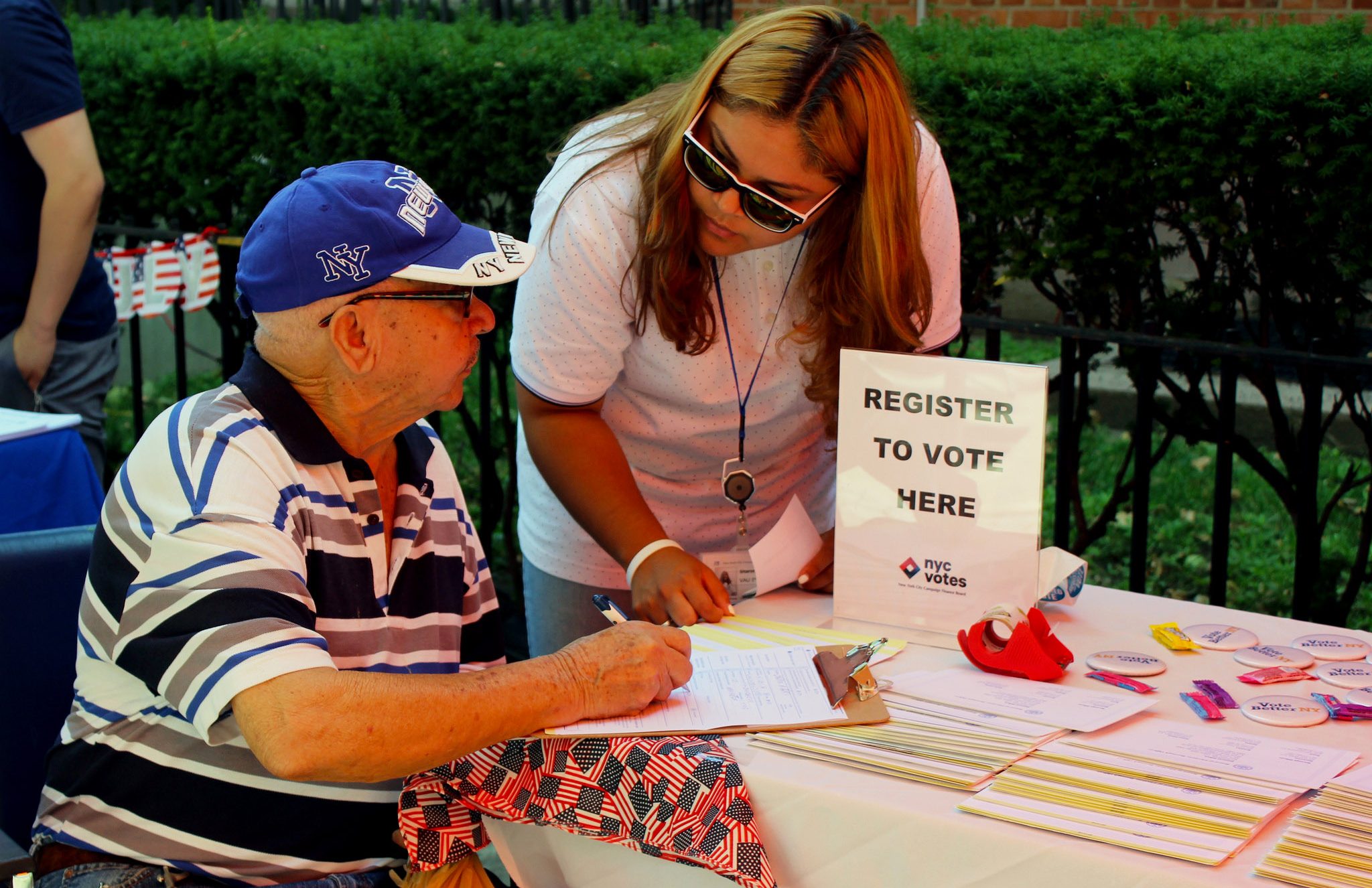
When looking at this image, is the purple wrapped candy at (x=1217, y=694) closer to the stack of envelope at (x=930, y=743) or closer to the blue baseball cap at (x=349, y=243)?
the stack of envelope at (x=930, y=743)

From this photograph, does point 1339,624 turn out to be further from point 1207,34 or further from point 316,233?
point 316,233

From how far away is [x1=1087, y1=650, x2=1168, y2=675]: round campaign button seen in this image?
181cm

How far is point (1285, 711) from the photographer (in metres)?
1.67

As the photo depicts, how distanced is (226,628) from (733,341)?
1.06 meters

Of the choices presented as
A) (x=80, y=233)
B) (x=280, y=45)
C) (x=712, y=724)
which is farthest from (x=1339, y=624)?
(x=280, y=45)

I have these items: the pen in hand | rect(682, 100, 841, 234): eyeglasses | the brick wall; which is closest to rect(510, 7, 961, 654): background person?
rect(682, 100, 841, 234): eyeglasses

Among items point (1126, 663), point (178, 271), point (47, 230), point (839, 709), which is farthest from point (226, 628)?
point (178, 271)

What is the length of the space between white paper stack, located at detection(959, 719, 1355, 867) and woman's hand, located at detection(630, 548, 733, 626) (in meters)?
0.63

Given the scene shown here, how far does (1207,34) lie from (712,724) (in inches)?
136

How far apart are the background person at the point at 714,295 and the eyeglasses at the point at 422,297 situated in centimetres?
45

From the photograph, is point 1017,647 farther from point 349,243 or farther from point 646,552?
point 349,243

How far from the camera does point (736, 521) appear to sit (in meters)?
2.41

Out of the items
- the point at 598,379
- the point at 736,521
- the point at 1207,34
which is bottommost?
the point at 736,521

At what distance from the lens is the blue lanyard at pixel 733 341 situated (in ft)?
7.36
